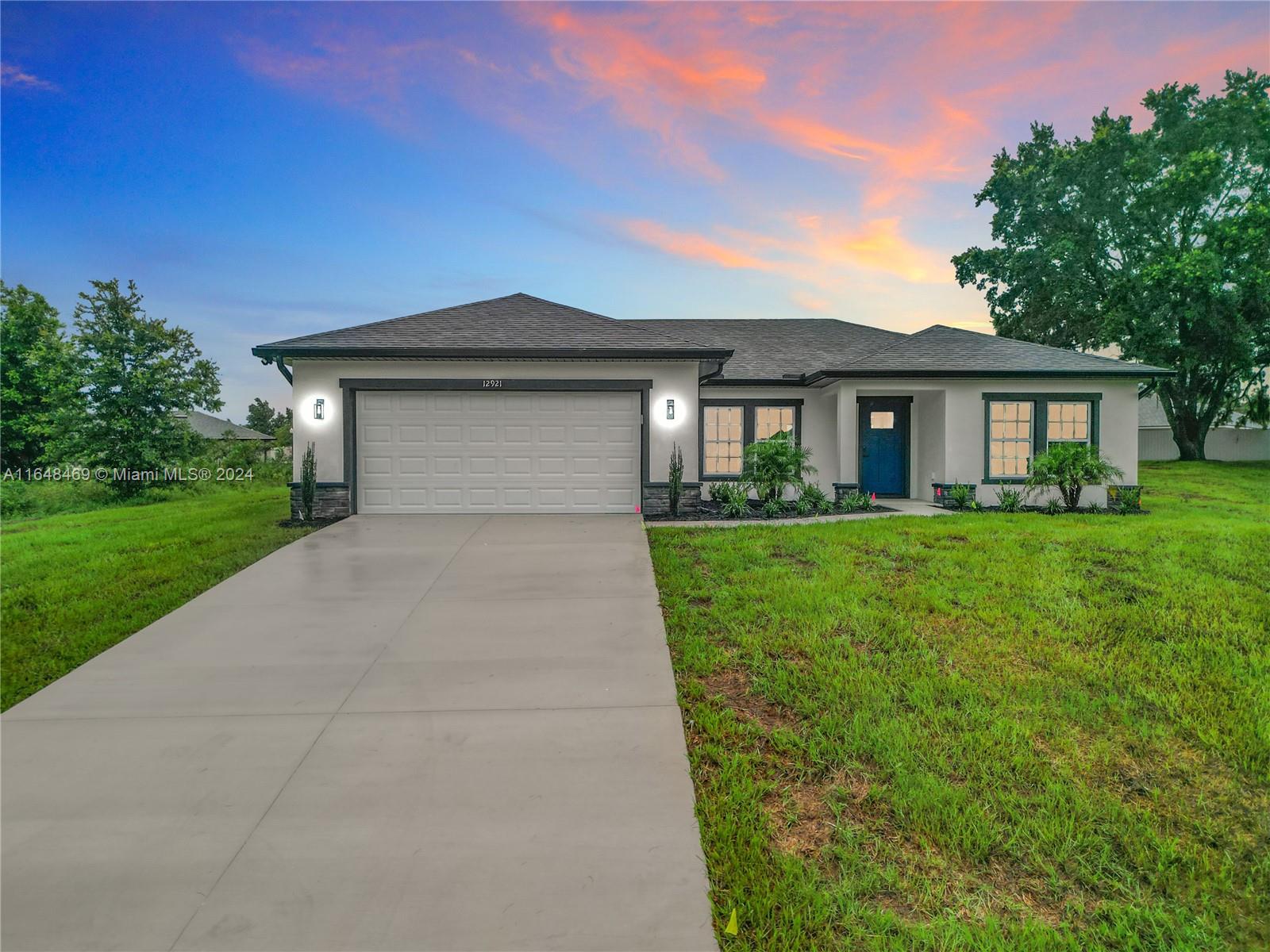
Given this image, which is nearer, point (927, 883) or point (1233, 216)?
point (927, 883)

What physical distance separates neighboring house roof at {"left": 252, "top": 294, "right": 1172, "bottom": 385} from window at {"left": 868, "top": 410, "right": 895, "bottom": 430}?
1.31 meters

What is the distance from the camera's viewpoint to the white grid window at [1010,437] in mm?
11430

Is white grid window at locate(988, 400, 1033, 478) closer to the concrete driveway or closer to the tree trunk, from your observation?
the concrete driveway

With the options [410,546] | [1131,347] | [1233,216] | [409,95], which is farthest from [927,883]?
[1233,216]

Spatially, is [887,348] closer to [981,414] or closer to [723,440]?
[981,414]

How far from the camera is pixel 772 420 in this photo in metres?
12.5

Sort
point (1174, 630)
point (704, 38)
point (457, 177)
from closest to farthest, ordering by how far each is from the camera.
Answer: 1. point (1174, 630)
2. point (704, 38)
3. point (457, 177)

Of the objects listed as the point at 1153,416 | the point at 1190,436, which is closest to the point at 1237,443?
the point at 1190,436

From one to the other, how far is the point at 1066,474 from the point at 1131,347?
39.0 ft

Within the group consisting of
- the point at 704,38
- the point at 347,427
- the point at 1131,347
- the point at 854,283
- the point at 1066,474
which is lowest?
the point at 1066,474

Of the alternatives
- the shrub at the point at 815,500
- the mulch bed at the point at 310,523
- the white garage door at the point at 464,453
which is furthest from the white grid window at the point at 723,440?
the mulch bed at the point at 310,523

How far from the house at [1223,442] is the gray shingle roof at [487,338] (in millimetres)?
23011

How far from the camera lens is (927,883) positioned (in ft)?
6.93

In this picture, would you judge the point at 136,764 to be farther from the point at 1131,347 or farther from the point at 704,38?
the point at 1131,347
